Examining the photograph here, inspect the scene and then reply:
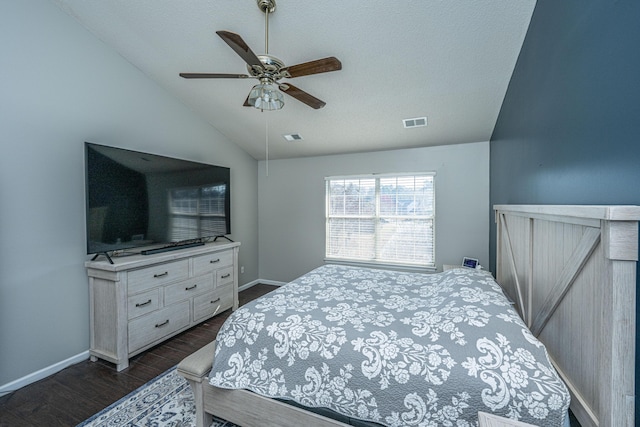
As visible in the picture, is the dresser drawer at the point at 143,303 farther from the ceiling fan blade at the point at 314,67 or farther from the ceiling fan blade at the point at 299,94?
the ceiling fan blade at the point at 314,67

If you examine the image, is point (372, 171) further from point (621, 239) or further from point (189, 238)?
point (621, 239)

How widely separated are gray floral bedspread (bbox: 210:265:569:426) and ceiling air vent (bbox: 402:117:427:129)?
7.05 ft

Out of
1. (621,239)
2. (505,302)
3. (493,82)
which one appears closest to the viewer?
(621,239)

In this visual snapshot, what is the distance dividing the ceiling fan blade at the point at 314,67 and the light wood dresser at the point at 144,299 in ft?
7.17

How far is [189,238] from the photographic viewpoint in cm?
332

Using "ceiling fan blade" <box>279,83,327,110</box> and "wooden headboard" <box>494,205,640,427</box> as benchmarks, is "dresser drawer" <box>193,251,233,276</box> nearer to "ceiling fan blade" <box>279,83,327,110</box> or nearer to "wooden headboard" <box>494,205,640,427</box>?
"ceiling fan blade" <box>279,83,327,110</box>

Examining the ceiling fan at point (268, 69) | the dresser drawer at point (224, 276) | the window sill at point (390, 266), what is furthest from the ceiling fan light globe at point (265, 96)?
the window sill at point (390, 266)

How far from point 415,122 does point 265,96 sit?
218 centimetres

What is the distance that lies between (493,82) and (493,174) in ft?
3.98

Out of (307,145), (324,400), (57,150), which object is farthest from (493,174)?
(57,150)

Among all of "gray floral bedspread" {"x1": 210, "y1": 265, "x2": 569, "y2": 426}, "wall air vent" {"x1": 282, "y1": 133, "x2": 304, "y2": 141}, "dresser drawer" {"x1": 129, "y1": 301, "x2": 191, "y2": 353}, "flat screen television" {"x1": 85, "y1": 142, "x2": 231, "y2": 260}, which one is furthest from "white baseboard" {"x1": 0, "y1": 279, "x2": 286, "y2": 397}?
"wall air vent" {"x1": 282, "y1": 133, "x2": 304, "y2": 141}

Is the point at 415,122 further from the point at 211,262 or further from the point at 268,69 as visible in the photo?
the point at 211,262

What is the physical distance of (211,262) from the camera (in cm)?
337

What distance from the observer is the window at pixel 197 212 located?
3.17 metres
